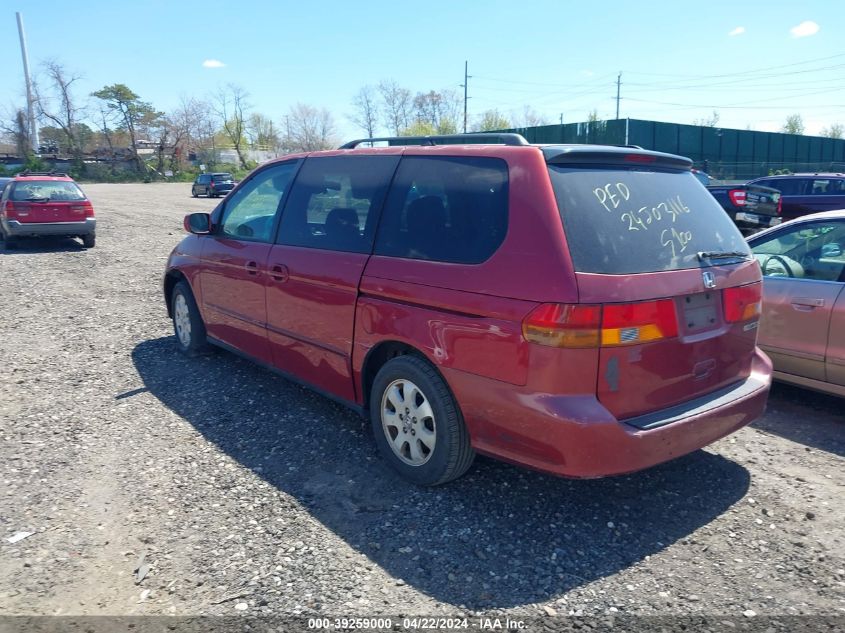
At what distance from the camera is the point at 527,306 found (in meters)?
3.04

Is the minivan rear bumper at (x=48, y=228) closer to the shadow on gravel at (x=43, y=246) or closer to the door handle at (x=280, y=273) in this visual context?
the shadow on gravel at (x=43, y=246)

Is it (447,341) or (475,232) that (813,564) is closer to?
(447,341)

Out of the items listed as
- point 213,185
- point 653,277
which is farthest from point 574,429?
point 213,185

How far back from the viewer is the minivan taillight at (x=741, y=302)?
11.6ft

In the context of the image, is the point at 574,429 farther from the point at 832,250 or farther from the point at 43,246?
the point at 43,246

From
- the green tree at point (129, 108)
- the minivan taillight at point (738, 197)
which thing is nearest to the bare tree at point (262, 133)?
the green tree at point (129, 108)

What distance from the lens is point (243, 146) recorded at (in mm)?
90875

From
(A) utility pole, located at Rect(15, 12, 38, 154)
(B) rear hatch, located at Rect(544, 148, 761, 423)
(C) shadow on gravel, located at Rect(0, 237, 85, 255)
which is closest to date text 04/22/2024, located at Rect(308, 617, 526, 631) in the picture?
(B) rear hatch, located at Rect(544, 148, 761, 423)

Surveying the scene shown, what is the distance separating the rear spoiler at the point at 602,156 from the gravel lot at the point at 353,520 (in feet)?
5.87

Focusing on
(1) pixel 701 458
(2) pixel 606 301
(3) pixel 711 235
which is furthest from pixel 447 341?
(1) pixel 701 458

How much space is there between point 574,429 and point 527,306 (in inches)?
23.1

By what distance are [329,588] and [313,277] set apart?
2021 mm

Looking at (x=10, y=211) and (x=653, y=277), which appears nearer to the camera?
(x=653, y=277)

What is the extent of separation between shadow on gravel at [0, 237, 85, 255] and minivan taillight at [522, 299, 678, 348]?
47.0ft
